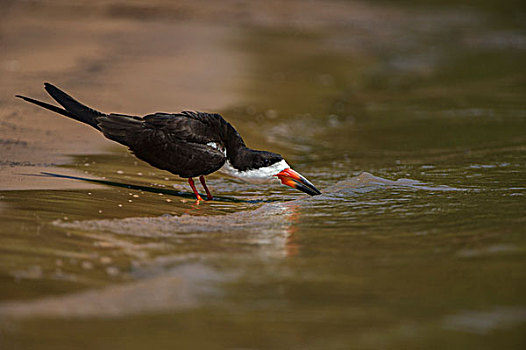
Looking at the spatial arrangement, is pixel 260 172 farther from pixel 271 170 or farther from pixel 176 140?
pixel 176 140

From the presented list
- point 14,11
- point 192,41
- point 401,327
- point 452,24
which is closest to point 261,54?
point 192,41

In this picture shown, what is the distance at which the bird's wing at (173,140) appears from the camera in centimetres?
634

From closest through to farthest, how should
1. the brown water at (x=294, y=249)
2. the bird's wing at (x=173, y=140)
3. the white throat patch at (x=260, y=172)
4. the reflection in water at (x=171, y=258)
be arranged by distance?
the brown water at (x=294, y=249) < the reflection in water at (x=171, y=258) < the bird's wing at (x=173, y=140) < the white throat patch at (x=260, y=172)

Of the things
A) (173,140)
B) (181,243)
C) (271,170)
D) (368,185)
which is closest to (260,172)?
(271,170)

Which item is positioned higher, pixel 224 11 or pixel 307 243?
pixel 224 11

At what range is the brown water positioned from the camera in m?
3.41

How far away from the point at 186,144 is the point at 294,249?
6.76 ft

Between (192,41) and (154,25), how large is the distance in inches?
68.1

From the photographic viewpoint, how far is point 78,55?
1274 cm

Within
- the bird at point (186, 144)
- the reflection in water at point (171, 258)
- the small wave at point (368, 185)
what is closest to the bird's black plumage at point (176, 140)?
the bird at point (186, 144)

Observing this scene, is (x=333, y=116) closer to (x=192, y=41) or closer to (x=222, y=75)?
(x=222, y=75)

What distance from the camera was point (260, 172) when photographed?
6.50m

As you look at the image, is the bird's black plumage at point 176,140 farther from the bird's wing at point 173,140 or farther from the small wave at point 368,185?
the small wave at point 368,185

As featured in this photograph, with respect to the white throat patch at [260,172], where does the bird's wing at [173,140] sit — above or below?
above
